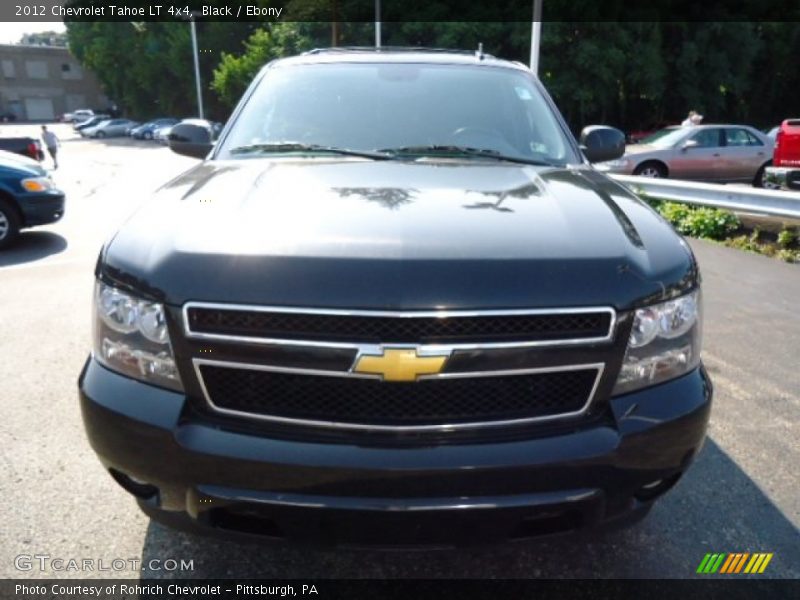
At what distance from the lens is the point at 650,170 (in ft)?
43.5

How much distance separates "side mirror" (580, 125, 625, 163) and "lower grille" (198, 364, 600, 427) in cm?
223

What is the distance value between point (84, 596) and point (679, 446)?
2.05m

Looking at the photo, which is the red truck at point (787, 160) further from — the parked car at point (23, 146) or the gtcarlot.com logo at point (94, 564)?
the parked car at point (23, 146)

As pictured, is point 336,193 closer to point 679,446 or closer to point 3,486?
point 679,446

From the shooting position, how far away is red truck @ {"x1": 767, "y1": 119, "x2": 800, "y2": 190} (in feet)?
29.9

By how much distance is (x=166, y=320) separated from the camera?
1808mm

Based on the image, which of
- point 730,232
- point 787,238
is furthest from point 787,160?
point 787,238

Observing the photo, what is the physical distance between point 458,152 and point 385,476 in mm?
1729

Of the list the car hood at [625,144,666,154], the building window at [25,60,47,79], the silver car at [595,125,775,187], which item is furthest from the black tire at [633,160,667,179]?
the building window at [25,60,47,79]

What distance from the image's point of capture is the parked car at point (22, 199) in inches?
297

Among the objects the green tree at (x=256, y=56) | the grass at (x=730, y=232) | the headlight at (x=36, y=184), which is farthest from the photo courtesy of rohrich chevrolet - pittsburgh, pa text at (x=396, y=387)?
the green tree at (x=256, y=56)

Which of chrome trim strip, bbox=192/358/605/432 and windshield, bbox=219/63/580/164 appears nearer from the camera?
chrome trim strip, bbox=192/358/605/432

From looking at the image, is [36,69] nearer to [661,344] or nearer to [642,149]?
[642,149]

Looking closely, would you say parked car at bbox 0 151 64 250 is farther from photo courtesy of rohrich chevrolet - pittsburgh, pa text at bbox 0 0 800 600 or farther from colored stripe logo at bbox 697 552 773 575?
colored stripe logo at bbox 697 552 773 575
